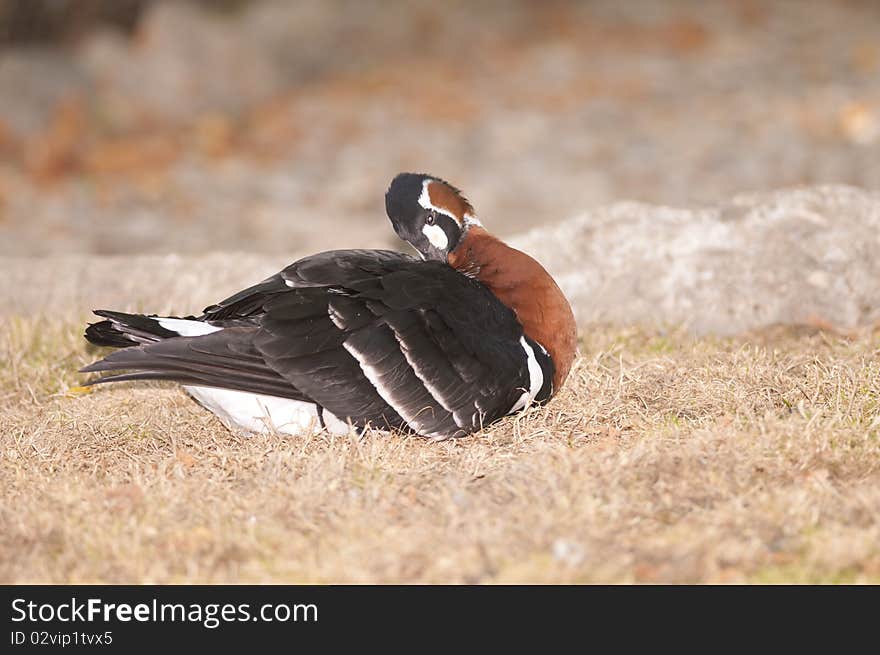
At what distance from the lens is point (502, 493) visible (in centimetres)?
436

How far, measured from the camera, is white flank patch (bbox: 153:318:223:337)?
5133 mm

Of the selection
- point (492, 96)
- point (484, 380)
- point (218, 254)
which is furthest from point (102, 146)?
point (484, 380)

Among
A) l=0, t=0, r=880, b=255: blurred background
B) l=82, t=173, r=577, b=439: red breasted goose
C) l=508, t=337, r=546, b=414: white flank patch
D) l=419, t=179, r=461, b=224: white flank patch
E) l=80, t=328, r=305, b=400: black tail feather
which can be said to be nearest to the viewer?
l=80, t=328, r=305, b=400: black tail feather

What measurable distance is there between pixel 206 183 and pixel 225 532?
1117 cm

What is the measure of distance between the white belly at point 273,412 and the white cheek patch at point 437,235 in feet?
4.07

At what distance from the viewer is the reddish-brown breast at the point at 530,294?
5.38 metres

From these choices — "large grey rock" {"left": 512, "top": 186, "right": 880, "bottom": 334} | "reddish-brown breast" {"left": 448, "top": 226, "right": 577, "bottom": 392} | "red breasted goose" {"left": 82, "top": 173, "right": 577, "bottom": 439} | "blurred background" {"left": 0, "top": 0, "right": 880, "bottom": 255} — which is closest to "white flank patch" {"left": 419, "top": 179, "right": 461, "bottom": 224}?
"reddish-brown breast" {"left": 448, "top": 226, "right": 577, "bottom": 392}

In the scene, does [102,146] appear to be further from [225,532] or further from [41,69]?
[225,532]

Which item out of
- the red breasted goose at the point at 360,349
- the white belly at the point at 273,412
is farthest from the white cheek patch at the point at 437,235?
the white belly at the point at 273,412

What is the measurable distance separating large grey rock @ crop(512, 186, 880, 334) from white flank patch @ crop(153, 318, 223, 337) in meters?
3.16

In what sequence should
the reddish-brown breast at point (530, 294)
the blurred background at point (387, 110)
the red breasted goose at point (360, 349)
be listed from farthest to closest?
the blurred background at point (387, 110) → the reddish-brown breast at point (530, 294) → the red breasted goose at point (360, 349)

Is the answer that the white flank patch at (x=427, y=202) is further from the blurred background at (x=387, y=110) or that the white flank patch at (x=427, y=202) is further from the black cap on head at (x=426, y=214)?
the blurred background at (x=387, y=110)

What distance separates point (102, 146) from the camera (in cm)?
1585

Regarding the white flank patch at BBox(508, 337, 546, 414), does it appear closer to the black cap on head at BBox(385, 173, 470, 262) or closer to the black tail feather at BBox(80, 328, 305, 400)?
the black cap on head at BBox(385, 173, 470, 262)
